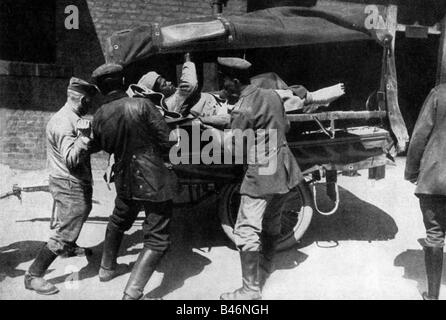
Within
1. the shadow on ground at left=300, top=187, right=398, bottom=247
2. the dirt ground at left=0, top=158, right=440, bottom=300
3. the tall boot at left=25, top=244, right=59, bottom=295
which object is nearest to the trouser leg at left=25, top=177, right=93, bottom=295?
the tall boot at left=25, top=244, right=59, bottom=295

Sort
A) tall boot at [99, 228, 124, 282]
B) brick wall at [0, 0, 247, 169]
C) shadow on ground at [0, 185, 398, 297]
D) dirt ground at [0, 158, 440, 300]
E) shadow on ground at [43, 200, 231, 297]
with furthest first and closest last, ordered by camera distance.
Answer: brick wall at [0, 0, 247, 169] < shadow on ground at [0, 185, 398, 297] < shadow on ground at [43, 200, 231, 297] < tall boot at [99, 228, 124, 282] < dirt ground at [0, 158, 440, 300]

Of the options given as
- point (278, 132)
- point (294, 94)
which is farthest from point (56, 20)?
point (278, 132)

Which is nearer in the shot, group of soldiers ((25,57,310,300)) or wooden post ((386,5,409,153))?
group of soldiers ((25,57,310,300))

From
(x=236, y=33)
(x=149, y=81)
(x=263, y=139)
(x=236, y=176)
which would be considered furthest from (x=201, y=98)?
(x=263, y=139)

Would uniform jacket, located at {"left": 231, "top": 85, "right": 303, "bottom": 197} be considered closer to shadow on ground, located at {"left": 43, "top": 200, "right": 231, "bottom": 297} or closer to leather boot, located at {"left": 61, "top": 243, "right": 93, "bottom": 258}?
shadow on ground, located at {"left": 43, "top": 200, "right": 231, "bottom": 297}

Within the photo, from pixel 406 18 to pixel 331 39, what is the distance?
15.6 feet

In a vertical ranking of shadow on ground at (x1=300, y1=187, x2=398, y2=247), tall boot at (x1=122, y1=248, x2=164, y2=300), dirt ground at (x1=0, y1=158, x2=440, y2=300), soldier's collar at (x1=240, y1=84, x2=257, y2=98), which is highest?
soldier's collar at (x1=240, y1=84, x2=257, y2=98)

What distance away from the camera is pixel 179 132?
13.5 feet

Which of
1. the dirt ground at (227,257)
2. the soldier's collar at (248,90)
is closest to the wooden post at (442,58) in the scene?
the dirt ground at (227,257)

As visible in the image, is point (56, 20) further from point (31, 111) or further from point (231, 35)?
point (231, 35)

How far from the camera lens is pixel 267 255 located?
3988 mm

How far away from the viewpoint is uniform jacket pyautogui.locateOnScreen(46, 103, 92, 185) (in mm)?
3533

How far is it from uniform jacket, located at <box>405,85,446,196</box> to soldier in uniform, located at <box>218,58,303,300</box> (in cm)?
99
